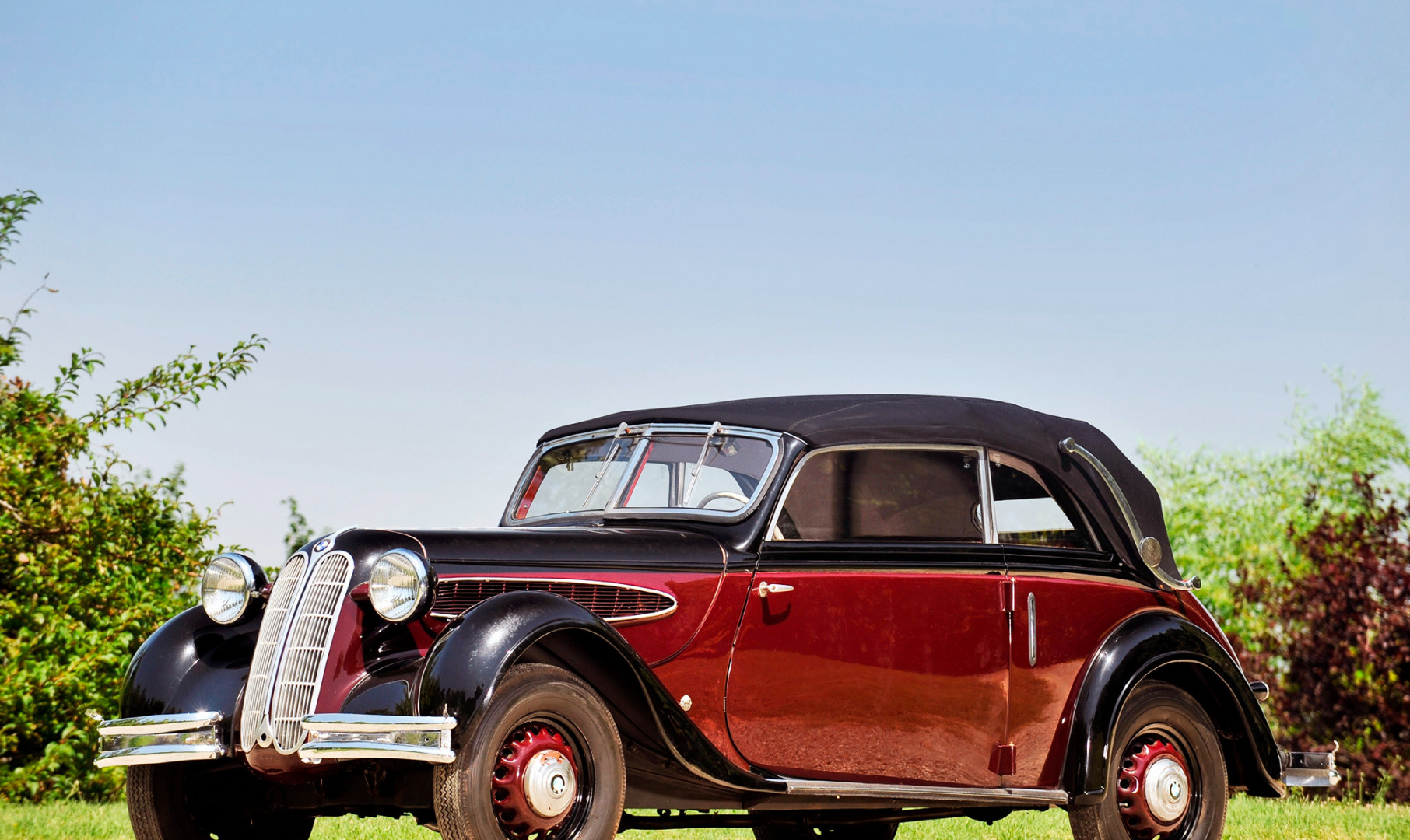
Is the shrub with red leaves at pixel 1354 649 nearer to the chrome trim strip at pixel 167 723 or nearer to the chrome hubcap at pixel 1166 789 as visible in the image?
the chrome hubcap at pixel 1166 789

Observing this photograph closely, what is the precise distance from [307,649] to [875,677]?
2237mm

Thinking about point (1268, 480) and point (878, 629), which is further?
point (1268, 480)

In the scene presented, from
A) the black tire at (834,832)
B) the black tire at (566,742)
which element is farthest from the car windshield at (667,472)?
the black tire at (834,832)

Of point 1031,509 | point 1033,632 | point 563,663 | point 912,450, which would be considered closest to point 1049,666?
point 1033,632

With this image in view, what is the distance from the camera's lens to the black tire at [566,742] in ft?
13.8

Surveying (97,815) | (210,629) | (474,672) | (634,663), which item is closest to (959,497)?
(634,663)

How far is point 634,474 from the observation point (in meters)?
5.97

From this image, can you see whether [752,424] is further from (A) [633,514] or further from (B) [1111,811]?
(B) [1111,811]

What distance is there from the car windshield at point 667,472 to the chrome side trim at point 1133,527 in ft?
5.52

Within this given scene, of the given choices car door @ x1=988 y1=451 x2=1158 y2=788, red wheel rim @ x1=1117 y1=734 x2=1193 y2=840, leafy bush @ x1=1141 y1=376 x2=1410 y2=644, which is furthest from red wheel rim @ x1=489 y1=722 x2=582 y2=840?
leafy bush @ x1=1141 y1=376 x2=1410 y2=644

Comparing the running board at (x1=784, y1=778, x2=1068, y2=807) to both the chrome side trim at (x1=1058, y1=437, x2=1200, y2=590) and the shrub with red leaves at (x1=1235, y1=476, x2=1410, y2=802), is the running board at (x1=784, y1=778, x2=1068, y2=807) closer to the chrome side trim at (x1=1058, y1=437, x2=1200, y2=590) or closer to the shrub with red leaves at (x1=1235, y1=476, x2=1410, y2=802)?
the chrome side trim at (x1=1058, y1=437, x2=1200, y2=590)

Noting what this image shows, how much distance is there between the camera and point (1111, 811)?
6062 millimetres

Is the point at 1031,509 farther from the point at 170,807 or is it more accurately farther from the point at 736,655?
the point at 170,807

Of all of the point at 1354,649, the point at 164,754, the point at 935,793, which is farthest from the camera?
the point at 1354,649
